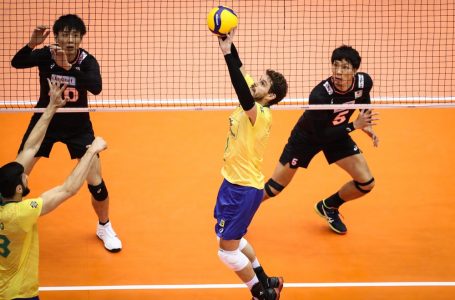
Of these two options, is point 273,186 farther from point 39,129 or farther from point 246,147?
point 39,129

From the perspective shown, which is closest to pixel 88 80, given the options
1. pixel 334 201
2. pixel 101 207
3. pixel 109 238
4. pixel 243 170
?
pixel 101 207

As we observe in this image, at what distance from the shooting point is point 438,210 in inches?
452

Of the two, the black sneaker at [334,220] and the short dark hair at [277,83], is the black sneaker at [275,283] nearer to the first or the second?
the black sneaker at [334,220]

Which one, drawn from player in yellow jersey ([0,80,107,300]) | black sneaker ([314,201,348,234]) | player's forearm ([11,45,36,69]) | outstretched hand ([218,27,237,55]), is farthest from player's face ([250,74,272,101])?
black sneaker ([314,201,348,234])

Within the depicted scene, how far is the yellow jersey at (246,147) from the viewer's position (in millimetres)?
8492

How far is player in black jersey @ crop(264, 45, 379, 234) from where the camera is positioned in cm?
991

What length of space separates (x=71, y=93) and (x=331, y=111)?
10.6 feet

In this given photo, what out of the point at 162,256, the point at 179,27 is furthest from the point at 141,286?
the point at 179,27

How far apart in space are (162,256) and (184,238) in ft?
1.74

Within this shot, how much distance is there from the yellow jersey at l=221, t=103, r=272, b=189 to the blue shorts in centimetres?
8

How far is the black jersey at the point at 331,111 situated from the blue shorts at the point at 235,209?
6.05ft

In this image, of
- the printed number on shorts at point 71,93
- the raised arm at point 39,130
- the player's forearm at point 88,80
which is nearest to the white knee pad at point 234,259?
the raised arm at point 39,130

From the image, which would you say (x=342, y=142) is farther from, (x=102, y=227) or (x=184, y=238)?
(x=102, y=227)

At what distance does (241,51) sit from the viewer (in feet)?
54.5
